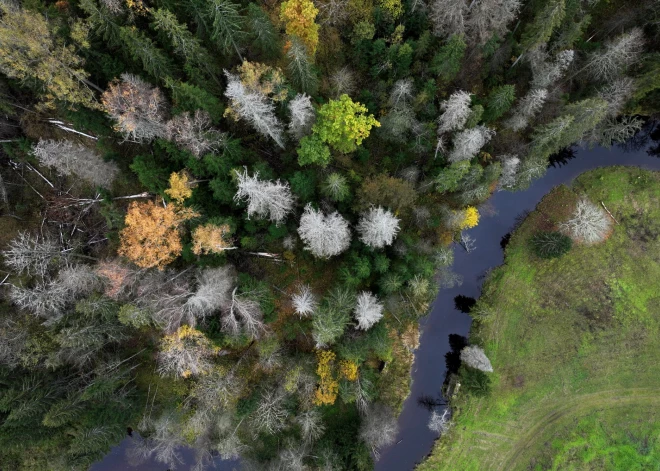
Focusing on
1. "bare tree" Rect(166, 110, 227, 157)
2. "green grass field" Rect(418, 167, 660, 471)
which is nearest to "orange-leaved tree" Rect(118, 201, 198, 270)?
"bare tree" Rect(166, 110, 227, 157)

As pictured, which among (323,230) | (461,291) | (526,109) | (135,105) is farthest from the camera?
(461,291)

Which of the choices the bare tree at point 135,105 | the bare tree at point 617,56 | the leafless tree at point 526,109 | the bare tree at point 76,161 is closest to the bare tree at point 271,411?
Result: the bare tree at point 76,161

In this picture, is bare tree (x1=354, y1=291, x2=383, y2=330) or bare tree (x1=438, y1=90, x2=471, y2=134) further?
bare tree (x1=438, y1=90, x2=471, y2=134)

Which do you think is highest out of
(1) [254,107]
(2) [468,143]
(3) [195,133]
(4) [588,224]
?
(4) [588,224]

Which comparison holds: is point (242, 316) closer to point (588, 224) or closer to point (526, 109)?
point (526, 109)

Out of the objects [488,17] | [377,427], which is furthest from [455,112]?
[377,427]

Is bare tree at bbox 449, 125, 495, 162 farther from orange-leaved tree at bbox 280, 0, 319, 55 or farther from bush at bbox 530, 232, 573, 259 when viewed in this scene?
orange-leaved tree at bbox 280, 0, 319, 55

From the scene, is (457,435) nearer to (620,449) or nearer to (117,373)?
(620,449)
